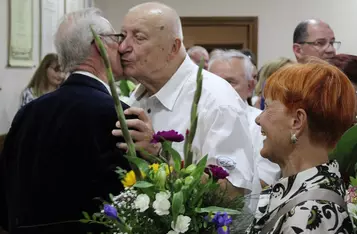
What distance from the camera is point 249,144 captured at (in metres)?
2.06

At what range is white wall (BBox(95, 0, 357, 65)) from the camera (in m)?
7.70

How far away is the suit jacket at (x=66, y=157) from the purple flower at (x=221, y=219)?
723mm

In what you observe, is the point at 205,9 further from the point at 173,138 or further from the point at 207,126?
the point at 173,138

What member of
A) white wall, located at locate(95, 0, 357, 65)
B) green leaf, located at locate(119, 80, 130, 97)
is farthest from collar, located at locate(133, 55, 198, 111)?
white wall, located at locate(95, 0, 357, 65)

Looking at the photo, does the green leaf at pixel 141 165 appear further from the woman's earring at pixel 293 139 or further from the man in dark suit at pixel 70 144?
the man in dark suit at pixel 70 144

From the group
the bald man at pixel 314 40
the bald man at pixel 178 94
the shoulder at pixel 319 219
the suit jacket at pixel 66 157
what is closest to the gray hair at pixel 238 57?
the bald man at pixel 314 40

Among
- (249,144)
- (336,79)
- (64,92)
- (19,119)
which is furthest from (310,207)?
(19,119)

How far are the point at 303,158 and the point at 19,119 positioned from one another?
1.06 metres

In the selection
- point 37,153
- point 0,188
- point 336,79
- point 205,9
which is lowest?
point 0,188

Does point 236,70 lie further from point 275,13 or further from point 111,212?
point 275,13

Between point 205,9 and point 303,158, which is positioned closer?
point 303,158

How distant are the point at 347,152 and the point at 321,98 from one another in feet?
0.44

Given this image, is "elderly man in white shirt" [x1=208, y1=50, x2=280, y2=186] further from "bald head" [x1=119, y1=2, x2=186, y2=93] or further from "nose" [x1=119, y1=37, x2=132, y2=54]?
"nose" [x1=119, y1=37, x2=132, y2=54]

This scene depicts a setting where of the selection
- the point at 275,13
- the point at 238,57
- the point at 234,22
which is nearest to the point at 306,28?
the point at 238,57
